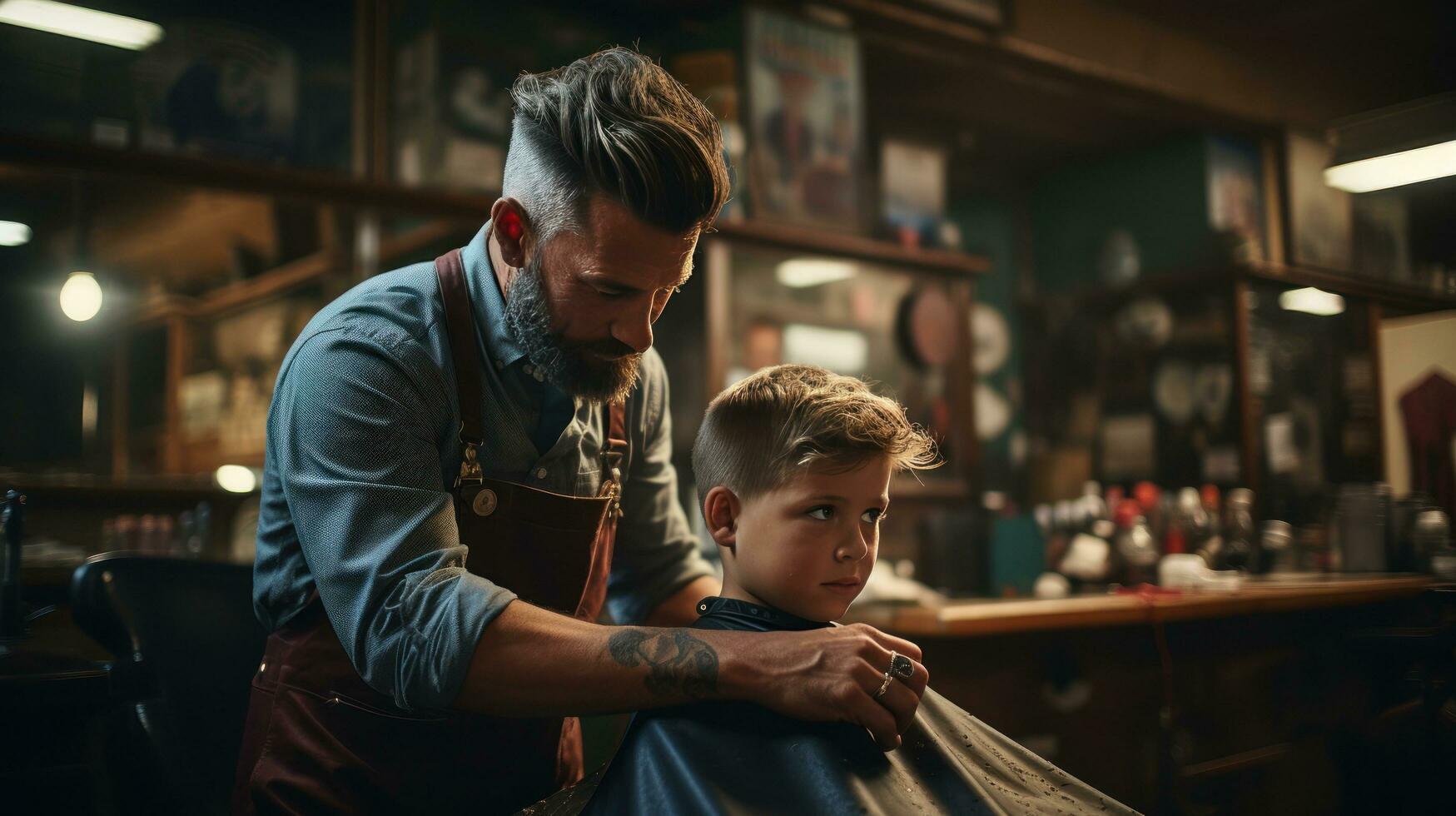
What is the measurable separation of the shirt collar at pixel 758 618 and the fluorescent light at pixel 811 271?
2575 millimetres

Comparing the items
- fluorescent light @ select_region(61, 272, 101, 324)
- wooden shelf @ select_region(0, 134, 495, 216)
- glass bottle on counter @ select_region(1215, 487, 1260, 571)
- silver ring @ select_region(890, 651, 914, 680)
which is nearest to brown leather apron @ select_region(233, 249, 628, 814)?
silver ring @ select_region(890, 651, 914, 680)

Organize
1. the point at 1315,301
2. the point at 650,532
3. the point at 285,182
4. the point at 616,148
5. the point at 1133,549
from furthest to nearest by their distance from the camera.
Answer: the point at 1133,549 < the point at 285,182 < the point at 1315,301 < the point at 650,532 < the point at 616,148

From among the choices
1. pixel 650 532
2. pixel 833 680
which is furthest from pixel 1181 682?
pixel 833 680

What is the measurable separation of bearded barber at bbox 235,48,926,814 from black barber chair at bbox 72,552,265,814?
10 cm

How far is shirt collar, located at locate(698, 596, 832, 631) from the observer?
142 centimetres

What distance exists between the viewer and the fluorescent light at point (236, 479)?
3.11 meters

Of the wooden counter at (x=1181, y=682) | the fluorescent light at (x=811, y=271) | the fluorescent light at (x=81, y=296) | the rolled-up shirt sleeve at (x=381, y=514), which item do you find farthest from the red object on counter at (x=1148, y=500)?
the fluorescent light at (x=81, y=296)

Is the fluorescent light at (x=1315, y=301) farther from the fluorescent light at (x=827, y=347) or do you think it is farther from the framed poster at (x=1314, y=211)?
the fluorescent light at (x=827, y=347)

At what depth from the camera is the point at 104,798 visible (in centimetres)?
143

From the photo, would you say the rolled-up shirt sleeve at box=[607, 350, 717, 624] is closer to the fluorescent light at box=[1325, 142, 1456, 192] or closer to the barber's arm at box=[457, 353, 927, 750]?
the barber's arm at box=[457, 353, 927, 750]

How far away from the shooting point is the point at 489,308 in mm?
1500

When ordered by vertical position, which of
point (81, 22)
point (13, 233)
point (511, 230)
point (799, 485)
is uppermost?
point (81, 22)

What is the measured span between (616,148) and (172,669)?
38.3 inches

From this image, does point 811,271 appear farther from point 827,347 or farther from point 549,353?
point 549,353
